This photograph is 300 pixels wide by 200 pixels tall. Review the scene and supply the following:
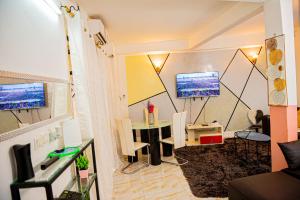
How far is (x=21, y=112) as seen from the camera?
4.21 feet

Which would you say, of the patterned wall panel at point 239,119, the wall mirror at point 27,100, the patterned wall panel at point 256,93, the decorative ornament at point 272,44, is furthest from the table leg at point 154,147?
the patterned wall panel at point 256,93

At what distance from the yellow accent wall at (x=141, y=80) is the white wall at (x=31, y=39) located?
3.15 meters

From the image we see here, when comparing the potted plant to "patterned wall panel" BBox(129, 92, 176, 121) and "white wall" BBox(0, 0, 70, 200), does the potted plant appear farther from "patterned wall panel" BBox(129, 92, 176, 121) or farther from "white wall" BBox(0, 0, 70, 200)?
"patterned wall panel" BBox(129, 92, 176, 121)

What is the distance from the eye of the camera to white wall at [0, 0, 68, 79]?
1.20 m

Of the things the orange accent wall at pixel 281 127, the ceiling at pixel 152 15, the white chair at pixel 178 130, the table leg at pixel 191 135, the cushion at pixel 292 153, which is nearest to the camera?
the cushion at pixel 292 153

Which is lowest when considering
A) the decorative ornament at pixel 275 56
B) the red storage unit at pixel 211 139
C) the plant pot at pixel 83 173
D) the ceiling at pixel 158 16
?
the red storage unit at pixel 211 139

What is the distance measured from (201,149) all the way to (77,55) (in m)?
3.32

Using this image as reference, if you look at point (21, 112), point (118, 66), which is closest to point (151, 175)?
point (21, 112)

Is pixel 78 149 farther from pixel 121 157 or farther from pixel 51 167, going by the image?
pixel 121 157

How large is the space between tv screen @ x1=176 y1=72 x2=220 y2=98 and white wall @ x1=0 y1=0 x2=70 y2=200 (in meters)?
3.55

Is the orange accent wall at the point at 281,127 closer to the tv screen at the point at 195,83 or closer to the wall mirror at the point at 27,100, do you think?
the wall mirror at the point at 27,100

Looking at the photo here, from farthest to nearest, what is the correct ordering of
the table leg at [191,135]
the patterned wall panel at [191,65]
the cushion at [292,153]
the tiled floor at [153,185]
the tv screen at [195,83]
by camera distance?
the patterned wall panel at [191,65] → the tv screen at [195,83] → the table leg at [191,135] → the tiled floor at [153,185] → the cushion at [292,153]

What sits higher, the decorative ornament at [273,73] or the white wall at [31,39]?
the white wall at [31,39]

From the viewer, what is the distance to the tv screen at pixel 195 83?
17.0ft
